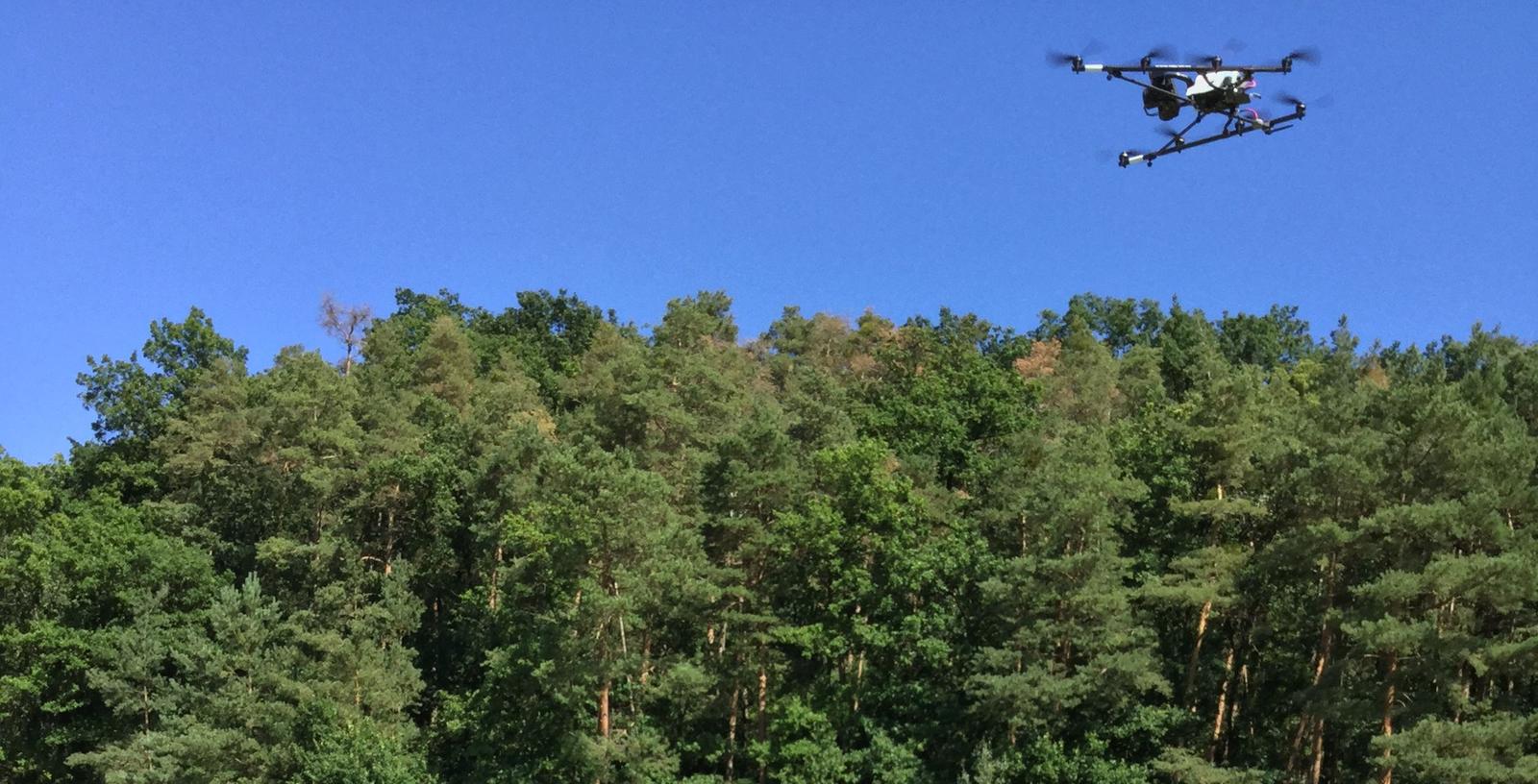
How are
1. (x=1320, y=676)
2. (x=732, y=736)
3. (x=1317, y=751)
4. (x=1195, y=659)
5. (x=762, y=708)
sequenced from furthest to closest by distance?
(x=762, y=708) → (x=732, y=736) → (x=1195, y=659) → (x=1320, y=676) → (x=1317, y=751)

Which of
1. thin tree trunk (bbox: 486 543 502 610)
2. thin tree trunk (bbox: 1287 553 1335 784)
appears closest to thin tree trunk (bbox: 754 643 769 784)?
thin tree trunk (bbox: 486 543 502 610)

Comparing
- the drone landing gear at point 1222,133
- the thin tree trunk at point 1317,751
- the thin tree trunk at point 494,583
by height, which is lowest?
the thin tree trunk at point 1317,751

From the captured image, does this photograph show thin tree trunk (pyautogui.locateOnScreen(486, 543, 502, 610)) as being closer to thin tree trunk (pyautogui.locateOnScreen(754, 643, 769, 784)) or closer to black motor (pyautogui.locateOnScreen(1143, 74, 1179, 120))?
thin tree trunk (pyautogui.locateOnScreen(754, 643, 769, 784))

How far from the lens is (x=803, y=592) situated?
33531 millimetres

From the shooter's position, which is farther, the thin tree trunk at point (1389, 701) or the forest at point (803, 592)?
the forest at point (803, 592)

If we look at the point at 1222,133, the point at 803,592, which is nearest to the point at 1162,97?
the point at 1222,133

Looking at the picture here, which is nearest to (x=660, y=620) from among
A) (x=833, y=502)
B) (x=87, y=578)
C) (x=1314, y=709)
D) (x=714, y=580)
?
(x=714, y=580)

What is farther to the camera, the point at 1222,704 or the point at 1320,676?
the point at 1222,704

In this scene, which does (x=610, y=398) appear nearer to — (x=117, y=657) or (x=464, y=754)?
(x=464, y=754)

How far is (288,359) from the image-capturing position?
51.2 meters

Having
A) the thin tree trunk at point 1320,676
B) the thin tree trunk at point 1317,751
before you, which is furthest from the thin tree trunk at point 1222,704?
the thin tree trunk at point 1317,751

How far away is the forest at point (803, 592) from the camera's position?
1064 inches

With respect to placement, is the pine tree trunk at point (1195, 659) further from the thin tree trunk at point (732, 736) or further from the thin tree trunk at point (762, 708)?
the thin tree trunk at point (732, 736)

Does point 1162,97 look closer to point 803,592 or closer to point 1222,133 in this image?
point 1222,133
